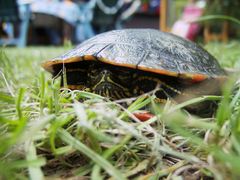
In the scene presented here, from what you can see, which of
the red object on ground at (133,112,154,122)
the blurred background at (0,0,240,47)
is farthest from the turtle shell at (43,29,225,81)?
the blurred background at (0,0,240,47)

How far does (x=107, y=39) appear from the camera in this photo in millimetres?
1063

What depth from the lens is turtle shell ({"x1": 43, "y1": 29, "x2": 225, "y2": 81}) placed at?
949mm

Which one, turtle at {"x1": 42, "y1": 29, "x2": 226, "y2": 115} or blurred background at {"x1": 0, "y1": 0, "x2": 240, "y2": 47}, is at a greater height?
turtle at {"x1": 42, "y1": 29, "x2": 226, "y2": 115}

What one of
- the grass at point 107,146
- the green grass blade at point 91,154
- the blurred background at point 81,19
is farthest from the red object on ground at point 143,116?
the blurred background at point 81,19

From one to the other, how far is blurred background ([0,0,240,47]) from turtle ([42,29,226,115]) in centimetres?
440

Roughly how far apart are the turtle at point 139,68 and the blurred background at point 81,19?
440 cm

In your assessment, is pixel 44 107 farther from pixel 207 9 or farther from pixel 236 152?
pixel 207 9

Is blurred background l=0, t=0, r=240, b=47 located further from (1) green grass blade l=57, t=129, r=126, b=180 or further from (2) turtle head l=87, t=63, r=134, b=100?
(1) green grass blade l=57, t=129, r=126, b=180

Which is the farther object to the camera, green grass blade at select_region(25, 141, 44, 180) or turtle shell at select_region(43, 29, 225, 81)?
turtle shell at select_region(43, 29, 225, 81)

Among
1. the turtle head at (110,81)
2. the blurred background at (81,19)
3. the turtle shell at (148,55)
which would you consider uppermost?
the turtle shell at (148,55)

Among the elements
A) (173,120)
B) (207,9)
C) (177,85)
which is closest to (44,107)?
(173,120)

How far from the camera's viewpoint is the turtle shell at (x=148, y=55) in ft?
3.11

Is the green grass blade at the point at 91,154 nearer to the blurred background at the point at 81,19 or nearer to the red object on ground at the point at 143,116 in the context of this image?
the red object on ground at the point at 143,116

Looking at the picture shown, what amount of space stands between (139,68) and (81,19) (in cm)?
688
